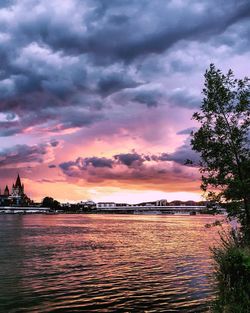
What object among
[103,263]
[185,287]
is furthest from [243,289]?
[103,263]

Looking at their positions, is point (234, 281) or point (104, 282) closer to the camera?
point (234, 281)

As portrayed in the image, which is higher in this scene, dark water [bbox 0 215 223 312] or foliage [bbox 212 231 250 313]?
foliage [bbox 212 231 250 313]

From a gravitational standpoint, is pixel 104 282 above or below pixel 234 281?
below

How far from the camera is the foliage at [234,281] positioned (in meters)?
20.4

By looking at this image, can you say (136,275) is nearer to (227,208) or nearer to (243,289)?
(227,208)

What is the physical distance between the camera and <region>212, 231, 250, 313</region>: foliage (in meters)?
20.4

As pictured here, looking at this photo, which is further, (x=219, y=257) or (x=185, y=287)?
(x=185, y=287)

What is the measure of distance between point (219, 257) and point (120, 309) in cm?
1032

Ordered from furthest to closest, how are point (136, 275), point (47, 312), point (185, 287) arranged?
1. point (136, 275)
2. point (185, 287)
3. point (47, 312)

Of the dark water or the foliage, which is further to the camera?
the dark water

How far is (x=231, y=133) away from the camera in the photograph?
31.8 meters

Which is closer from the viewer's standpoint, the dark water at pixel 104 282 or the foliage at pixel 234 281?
the foliage at pixel 234 281

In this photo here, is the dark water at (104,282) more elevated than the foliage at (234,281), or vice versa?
the foliage at (234,281)

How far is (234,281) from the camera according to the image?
21.8 metres
